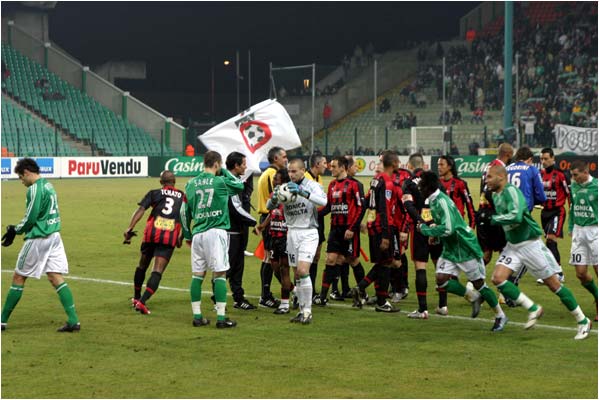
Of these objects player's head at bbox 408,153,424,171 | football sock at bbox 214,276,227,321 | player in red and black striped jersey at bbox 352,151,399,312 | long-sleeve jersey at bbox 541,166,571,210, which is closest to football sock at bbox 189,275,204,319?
football sock at bbox 214,276,227,321

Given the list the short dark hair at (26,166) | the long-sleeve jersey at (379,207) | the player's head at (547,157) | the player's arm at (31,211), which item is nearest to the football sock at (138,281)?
the player's arm at (31,211)

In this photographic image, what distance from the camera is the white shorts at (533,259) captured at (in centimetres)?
1152

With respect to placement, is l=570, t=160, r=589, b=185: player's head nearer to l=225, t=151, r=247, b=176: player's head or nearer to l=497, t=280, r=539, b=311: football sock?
l=497, t=280, r=539, b=311: football sock

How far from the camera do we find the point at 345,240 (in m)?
13.6

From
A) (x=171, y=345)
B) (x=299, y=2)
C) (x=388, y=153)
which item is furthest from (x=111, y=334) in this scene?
(x=299, y=2)

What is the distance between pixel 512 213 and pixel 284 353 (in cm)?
309

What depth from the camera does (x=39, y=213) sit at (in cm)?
1142

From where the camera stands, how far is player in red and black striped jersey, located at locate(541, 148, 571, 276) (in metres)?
15.8

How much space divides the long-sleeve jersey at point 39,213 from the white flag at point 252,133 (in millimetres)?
3694

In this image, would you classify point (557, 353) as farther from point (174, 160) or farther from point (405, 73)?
point (405, 73)

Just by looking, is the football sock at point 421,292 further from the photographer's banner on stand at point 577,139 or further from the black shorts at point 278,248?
the photographer's banner on stand at point 577,139

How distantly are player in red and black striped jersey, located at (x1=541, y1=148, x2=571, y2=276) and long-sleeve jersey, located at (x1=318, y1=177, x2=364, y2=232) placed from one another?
3.92 metres

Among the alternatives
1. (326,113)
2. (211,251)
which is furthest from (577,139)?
(211,251)

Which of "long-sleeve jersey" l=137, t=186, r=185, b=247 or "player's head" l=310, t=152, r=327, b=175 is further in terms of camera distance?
"player's head" l=310, t=152, r=327, b=175
